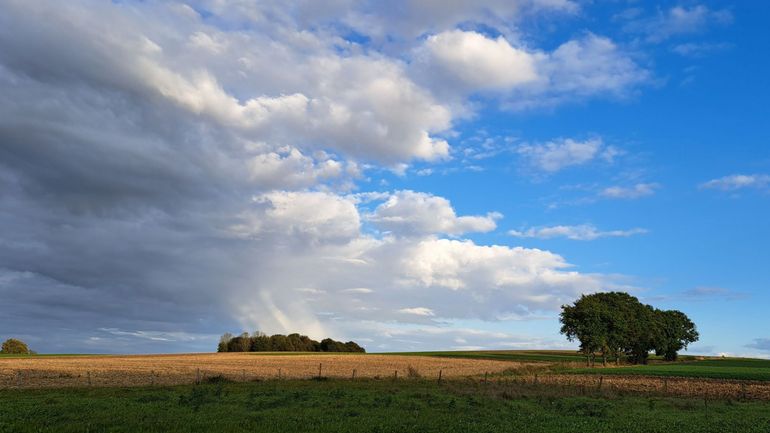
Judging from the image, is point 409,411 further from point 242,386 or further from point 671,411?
point 242,386

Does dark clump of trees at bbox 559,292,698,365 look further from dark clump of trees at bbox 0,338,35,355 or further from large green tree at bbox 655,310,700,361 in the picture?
dark clump of trees at bbox 0,338,35,355

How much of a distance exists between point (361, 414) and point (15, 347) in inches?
6615

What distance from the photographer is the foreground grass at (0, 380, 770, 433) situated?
24641mm

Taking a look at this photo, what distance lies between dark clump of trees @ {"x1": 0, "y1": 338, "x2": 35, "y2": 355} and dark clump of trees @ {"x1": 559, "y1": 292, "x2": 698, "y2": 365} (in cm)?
14876

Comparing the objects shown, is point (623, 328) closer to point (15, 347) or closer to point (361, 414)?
point (361, 414)

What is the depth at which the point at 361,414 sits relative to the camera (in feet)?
96.3

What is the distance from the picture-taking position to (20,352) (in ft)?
516

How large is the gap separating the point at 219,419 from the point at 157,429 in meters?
3.89

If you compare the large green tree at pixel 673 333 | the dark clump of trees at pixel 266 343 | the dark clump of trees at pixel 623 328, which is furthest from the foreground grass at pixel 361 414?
the dark clump of trees at pixel 266 343

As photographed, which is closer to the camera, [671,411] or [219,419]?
[219,419]

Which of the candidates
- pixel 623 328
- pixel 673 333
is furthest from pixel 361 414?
pixel 673 333

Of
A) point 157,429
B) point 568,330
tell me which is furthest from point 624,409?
point 568,330

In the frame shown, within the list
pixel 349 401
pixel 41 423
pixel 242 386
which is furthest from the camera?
pixel 242 386

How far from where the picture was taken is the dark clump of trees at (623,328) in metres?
115
